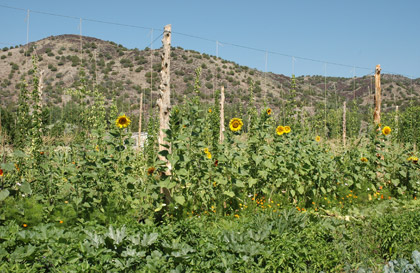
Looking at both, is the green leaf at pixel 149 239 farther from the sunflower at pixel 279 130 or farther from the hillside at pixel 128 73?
the hillside at pixel 128 73

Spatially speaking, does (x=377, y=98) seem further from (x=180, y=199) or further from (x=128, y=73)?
(x=128, y=73)

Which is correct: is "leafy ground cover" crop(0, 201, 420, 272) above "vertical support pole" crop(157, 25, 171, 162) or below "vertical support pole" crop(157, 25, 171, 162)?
below

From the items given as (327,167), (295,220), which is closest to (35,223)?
(295,220)

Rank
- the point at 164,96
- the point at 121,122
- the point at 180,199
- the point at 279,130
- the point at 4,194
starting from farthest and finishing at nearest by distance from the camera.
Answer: the point at 279,130 → the point at 164,96 → the point at 121,122 → the point at 180,199 → the point at 4,194

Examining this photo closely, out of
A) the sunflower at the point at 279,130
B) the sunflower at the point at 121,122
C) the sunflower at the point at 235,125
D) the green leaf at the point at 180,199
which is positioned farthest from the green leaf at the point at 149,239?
the sunflower at the point at 279,130

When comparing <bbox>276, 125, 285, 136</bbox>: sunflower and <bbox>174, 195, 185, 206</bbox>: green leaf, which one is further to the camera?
<bbox>276, 125, 285, 136</bbox>: sunflower

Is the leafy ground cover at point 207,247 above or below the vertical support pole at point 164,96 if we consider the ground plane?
below

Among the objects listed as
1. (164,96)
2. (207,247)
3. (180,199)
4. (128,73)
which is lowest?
(207,247)

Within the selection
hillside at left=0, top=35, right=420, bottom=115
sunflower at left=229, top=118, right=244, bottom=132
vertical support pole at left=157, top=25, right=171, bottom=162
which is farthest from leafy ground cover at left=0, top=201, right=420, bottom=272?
hillside at left=0, top=35, right=420, bottom=115

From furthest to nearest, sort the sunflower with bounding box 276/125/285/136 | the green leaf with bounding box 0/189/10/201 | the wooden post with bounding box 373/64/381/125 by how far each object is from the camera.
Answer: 1. the wooden post with bounding box 373/64/381/125
2. the sunflower with bounding box 276/125/285/136
3. the green leaf with bounding box 0/189/10/201

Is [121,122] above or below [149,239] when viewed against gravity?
above

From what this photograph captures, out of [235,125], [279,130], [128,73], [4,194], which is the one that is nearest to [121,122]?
[4,194]

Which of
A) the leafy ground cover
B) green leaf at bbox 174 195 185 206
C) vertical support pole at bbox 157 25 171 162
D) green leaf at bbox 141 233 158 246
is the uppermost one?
vertical support pole at bbox 157 25 171 162

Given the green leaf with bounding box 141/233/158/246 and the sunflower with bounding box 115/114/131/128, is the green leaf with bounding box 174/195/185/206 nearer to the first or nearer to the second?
the sunflower with bounding box 115/114/131/128
